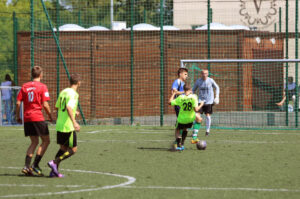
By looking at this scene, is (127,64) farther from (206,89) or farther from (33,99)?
(33,99)

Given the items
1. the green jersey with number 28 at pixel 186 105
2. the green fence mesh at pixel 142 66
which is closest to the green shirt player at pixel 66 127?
the green jersey with number 28 at pixel 186 105

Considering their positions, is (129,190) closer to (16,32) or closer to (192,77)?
(192,77)

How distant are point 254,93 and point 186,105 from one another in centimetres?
937

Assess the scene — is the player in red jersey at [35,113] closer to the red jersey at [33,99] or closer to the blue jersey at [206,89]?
the red jersey at [33,99]

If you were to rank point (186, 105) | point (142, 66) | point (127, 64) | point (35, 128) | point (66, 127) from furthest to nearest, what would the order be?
point (127, 64) → point (142, 66) → point (186, 105) → point (35, 128) → point (66, 127)

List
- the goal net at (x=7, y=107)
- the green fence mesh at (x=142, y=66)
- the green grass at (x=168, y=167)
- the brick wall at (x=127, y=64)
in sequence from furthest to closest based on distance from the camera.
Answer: the brick wall at (x=127, y=64)
the green fence mesh at (x=142, y=66)
the goal net at (x=7, y=107)
the green grass at (x=168, y=167)

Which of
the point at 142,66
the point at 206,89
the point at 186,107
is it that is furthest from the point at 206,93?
the point at 142,66

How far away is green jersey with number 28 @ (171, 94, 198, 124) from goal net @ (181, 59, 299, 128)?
706 cm

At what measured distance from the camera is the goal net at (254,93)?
19.5 metres

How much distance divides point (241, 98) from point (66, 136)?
42.8 ft

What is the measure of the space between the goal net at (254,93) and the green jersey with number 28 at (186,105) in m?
7.06

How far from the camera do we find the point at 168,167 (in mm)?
9805

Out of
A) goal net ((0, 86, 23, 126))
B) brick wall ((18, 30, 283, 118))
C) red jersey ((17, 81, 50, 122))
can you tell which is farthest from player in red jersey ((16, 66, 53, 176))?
brick wall ((18, 30, 283, 118))

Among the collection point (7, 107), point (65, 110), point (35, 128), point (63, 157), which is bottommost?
point (63, 157)
